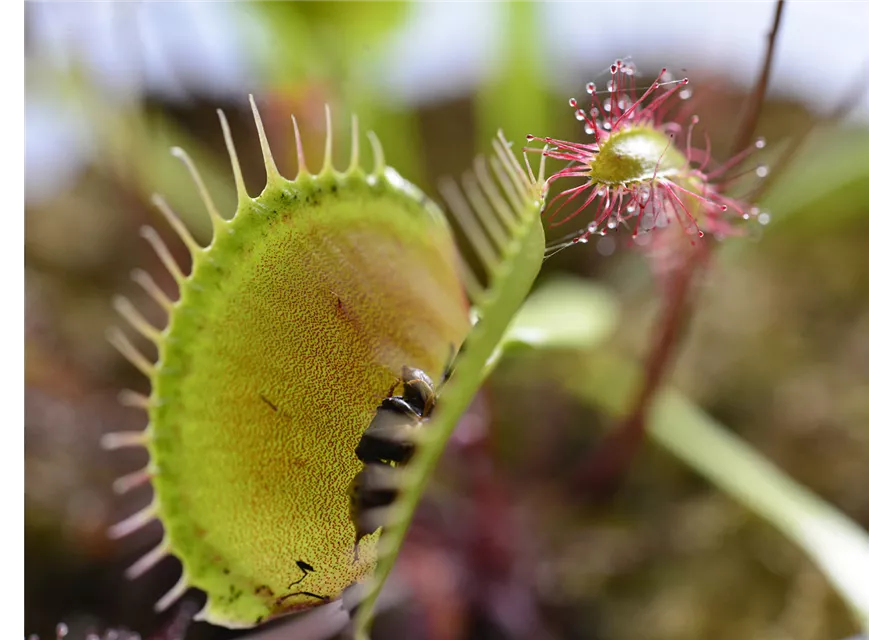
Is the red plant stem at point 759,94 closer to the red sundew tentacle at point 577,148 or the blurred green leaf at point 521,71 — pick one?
the red sundew tentacle at point 577,148

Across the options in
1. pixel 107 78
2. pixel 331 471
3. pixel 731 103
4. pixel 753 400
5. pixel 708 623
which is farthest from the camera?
pixel 731 103

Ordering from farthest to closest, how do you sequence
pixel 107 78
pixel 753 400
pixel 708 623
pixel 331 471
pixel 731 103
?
pixel 731 103
pixel 107 78
pixel 753 400
pixel 708 623
pixel 331 471

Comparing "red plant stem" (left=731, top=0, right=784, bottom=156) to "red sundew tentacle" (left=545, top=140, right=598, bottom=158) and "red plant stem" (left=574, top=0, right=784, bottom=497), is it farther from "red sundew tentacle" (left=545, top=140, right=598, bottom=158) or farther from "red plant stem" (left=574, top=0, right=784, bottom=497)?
"red sundew tentacle" (left=545, top=140, right=598, bottom=158)

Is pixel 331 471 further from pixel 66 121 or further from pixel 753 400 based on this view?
pixel 66 121

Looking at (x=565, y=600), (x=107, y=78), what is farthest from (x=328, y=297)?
(x=107, y=78)

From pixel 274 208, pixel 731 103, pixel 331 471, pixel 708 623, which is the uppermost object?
pixel 274 208

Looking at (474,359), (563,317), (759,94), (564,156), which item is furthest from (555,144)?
(563,317)
